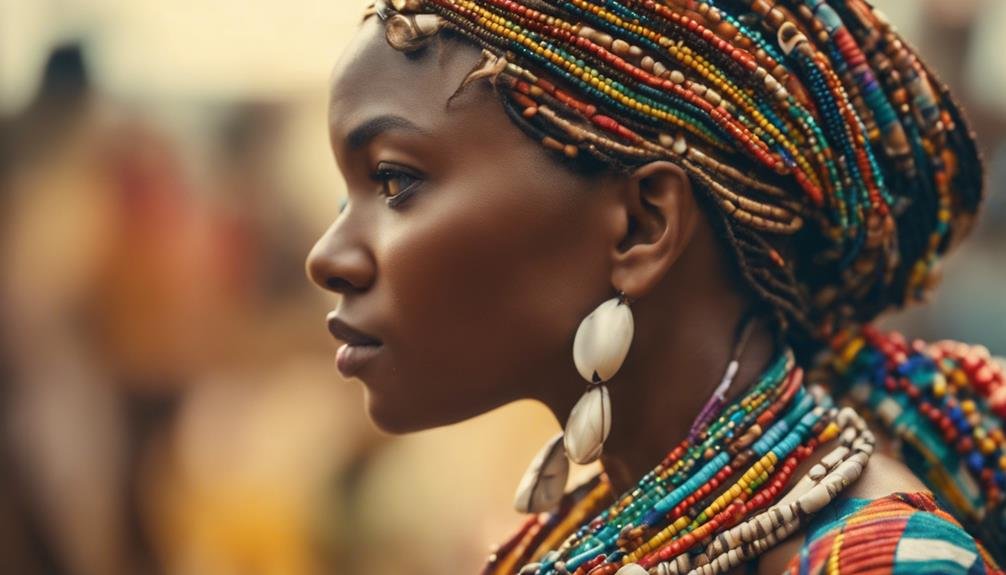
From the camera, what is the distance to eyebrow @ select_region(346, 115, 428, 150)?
2.13 m

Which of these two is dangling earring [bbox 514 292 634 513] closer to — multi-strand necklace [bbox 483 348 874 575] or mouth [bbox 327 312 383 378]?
multi-strand necklace [bbox 483 348 874 575]

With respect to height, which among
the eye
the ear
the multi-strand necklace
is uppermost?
the eye

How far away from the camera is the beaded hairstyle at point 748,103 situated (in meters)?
2.11

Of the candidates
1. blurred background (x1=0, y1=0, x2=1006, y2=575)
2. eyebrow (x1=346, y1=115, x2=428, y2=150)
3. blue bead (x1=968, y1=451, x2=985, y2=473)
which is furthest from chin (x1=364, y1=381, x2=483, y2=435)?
blurred background (x1=0, y1=0, x2=1006, y2=575)

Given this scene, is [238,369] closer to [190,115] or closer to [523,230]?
[190,115]

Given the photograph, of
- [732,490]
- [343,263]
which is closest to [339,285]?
[343,263]

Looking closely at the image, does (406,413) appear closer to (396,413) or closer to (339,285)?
(396,413)

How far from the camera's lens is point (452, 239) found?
2111 mm

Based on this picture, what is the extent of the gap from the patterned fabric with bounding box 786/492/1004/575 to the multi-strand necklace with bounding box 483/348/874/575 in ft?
0.29

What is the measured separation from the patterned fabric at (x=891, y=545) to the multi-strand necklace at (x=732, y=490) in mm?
89

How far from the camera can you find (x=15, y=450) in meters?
5.32

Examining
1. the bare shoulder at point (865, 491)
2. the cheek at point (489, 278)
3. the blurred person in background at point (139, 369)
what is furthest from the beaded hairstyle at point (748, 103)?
the blurred person in background at point (139, 369)

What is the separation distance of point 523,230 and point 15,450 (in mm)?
3886

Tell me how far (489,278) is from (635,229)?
0.90 ft
